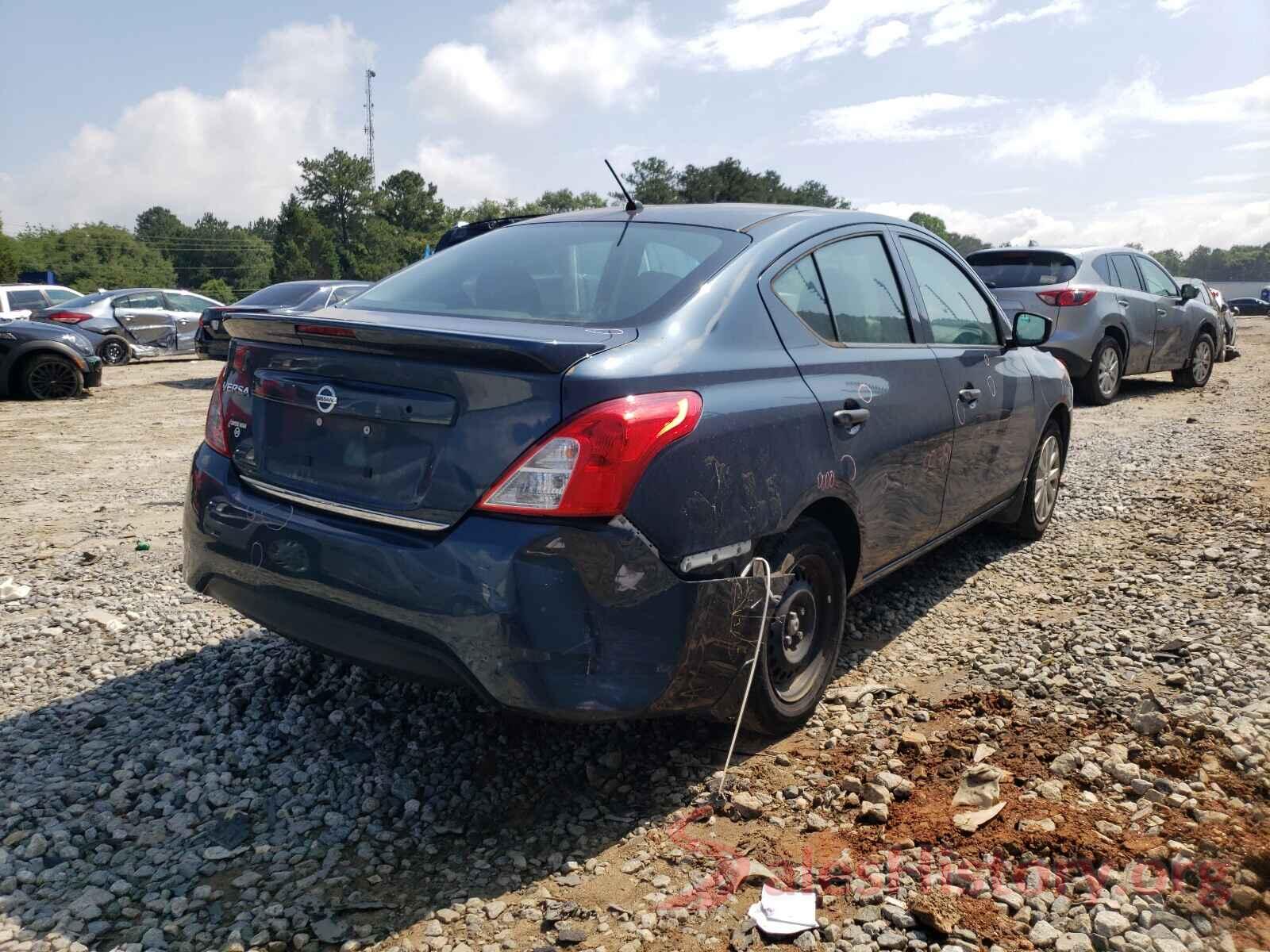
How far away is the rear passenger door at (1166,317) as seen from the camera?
11474 mm

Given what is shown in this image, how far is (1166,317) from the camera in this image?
457 inches

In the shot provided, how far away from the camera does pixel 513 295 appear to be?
3.17 metres

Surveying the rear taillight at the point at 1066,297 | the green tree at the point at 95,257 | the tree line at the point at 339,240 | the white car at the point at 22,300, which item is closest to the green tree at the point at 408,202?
the tree line at the point at 339,240

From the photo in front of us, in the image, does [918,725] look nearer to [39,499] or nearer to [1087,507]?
[1087,507]

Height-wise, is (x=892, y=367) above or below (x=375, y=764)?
above

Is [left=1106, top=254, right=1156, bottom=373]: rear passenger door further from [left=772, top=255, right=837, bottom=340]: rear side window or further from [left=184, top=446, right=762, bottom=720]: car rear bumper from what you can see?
[left=184, top=446, right=762, bottom=720]: car rear bumper

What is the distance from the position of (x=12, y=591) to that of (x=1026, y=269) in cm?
973

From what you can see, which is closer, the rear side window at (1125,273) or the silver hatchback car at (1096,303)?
the silver hatchback car at (1096,303)

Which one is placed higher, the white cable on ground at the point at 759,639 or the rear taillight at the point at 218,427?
the rear taillight at the point at 218,427

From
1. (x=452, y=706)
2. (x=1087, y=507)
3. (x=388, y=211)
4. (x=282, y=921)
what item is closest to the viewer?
(x=282, y=921)

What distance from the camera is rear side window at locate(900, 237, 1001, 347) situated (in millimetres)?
4203

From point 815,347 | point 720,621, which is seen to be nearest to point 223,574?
point 720,621

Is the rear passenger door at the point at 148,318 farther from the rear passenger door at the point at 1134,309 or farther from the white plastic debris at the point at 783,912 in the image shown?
the white plastic debris at the point at 783,912

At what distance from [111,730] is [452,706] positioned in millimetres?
1145
